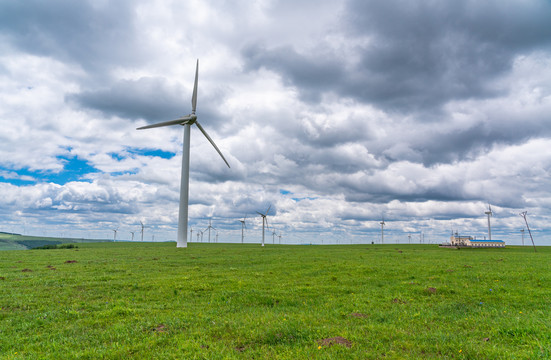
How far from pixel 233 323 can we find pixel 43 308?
10.8 m

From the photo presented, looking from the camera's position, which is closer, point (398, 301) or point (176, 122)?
point (398, 301)

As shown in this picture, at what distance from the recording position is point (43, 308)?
17188 mm

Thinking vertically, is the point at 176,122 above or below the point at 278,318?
above

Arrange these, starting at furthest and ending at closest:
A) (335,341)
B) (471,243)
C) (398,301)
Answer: (471,243)
(398,301)
(335,341)

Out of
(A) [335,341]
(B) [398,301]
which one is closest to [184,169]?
(B) [398,301]

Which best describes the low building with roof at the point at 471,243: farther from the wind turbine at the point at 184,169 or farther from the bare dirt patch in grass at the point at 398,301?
the bare dirt patch in grass at the point at 398,301

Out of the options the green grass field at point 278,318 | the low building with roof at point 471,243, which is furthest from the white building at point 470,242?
the green grass field at point 278,318

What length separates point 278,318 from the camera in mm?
14922

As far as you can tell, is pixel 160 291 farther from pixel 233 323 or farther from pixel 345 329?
pixel 345 329

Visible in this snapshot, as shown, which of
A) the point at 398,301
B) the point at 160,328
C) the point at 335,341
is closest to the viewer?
the point at 335,341

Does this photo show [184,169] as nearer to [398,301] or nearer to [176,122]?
[176,122]

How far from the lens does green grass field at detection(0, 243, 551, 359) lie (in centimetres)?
1105

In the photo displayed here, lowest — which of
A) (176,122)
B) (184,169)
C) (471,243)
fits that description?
(471,243)

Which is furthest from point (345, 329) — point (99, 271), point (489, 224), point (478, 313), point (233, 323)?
point (489, 224)
